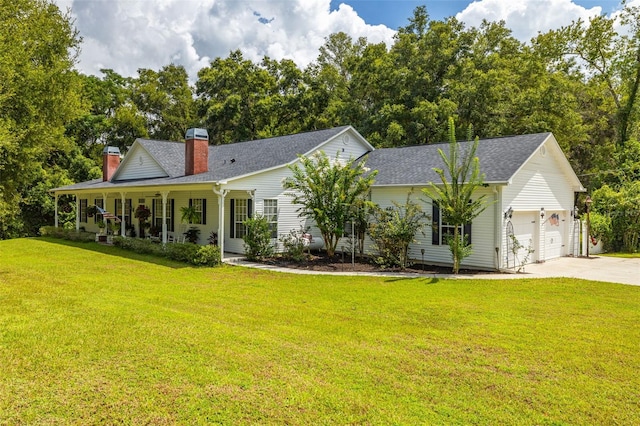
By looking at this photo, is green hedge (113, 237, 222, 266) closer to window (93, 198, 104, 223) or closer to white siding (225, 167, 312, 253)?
white siding (225, 167, 312, 253)

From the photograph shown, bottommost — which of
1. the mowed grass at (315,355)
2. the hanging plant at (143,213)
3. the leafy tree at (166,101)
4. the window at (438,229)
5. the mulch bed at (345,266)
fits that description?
the mowed grass at (315,355)

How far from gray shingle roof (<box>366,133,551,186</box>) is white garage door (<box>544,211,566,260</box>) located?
331cm

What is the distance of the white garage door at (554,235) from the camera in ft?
53.9

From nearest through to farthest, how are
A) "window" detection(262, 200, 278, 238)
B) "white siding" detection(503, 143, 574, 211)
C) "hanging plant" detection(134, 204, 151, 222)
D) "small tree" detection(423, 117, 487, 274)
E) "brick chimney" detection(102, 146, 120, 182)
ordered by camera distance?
"small tree" detection(423, 117, 487, 274)
"white siding" detection(503, 143, 574, 211)
"window" detection(262, 200, 278, 238)
"hanging plant" detection(134, 204, 151, 222)
"brick chimney" detection(102, 146, 120, 182)

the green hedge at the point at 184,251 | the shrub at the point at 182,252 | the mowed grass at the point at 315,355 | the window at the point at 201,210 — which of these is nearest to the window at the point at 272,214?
the green hedge at the point at 184,251

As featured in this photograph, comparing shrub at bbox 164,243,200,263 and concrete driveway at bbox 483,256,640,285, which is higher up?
shrub at bbox 164,243,200,263

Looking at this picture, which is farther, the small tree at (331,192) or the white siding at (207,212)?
the white siding at (207,212)

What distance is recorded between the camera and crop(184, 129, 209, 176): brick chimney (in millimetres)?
18406

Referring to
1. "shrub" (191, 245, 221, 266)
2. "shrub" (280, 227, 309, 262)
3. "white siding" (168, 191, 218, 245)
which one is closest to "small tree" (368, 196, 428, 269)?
"shrub" (280, 227, 309, 262)

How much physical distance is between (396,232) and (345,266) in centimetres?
203

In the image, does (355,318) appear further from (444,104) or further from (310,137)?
(444,104)

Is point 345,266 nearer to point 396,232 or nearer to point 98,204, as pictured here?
point 396,232

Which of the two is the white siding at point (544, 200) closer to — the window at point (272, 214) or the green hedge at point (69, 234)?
the window at point (272, 214)

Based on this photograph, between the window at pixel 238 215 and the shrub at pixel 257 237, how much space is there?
111 centimetres
